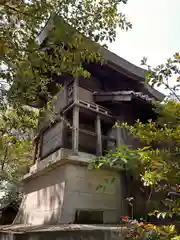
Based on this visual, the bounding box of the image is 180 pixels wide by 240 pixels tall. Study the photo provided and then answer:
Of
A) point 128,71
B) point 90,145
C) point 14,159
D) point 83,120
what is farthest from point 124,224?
point 14,159

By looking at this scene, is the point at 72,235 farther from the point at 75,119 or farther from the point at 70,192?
the point at 75,119

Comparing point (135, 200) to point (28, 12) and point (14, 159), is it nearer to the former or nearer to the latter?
point (28, 12)

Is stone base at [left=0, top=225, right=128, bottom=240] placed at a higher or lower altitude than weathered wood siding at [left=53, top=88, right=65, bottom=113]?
lower

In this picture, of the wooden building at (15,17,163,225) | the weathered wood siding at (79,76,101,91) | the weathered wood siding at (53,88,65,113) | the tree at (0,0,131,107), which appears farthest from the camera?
the weathered wood siding at (79,76,101,91)

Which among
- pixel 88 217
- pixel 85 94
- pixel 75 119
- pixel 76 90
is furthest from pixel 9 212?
pixel 76 90

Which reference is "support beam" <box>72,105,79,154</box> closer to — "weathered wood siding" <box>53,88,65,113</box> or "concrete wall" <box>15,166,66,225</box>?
"concrete wall" <box>15,166,66,225</box>

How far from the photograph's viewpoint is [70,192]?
561 cm

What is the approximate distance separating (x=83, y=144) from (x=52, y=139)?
43.8 inches

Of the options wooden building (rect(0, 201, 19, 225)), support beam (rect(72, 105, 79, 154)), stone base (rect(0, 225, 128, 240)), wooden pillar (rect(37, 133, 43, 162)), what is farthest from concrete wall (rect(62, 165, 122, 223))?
wooden building (rect(0, 201, 19, 225))

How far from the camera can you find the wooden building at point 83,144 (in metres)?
5.77

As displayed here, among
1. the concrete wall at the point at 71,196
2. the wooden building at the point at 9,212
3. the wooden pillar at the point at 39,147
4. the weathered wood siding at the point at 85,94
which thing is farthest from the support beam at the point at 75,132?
the wooden building at the point at 9,212

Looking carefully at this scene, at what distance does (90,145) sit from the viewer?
24.1ft

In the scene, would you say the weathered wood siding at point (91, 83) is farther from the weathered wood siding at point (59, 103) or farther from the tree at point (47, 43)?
the tree at point (47, 43)

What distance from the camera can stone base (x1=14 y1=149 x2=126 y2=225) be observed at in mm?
5546
